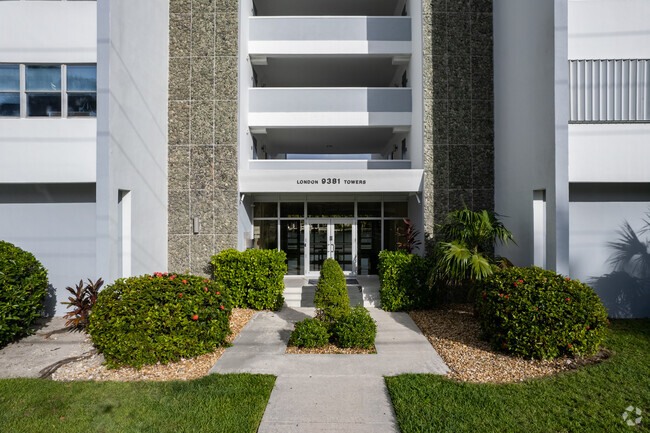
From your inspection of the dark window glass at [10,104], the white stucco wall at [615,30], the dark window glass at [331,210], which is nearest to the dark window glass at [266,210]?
the dark window glass at [331,210]

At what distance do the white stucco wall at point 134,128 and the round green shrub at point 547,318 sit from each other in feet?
27.5

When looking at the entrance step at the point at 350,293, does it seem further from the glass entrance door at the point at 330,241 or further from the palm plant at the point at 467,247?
the palm plant at the point at 467,247

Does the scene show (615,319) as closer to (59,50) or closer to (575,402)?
(575,402)

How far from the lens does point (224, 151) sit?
Answer: 11141 mm

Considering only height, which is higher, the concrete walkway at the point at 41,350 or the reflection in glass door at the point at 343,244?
the reflection in glass door at the point at 343,244

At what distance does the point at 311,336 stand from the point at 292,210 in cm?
745

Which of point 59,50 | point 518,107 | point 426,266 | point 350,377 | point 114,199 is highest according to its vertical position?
point 59,50

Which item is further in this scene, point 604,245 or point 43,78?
point 604,245

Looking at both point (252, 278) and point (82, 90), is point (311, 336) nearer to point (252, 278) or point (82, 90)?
point (252, 278)

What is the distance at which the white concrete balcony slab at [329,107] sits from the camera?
1234cm

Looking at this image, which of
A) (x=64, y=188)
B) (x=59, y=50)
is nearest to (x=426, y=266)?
(x=64, y=188)

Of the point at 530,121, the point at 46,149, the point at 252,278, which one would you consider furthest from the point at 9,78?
the point at 530,121

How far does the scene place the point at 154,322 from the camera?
6.15 meters

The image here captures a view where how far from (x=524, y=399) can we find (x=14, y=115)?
1186cm
